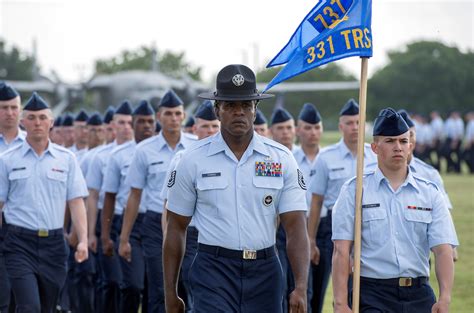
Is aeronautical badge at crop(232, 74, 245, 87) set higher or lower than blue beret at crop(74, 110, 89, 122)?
higher

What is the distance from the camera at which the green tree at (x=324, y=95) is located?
107375mm

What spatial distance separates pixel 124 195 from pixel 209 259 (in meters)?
5.46

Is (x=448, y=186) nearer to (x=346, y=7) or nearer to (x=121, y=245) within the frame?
(x=121, y=245)

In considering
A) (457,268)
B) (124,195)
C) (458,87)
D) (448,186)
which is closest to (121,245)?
(124,195)

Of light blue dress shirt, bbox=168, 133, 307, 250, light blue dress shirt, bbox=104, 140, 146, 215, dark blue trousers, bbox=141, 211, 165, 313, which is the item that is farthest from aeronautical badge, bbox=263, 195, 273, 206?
light blue dress shirt, bbox=104, 140, 146, 215

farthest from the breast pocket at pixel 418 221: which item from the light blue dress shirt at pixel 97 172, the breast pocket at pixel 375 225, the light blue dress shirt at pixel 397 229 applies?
the light blue dress shirt at pixel 97 172

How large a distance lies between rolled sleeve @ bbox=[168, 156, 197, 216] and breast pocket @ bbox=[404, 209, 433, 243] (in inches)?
56.5

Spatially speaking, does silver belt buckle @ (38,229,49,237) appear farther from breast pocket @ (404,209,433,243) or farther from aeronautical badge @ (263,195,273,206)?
breast pocket @ (404,209,433,243)

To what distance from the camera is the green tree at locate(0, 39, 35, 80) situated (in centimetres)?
9450

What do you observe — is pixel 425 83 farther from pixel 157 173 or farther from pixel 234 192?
pixel 234 192

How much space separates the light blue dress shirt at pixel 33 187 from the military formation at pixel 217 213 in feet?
0.04

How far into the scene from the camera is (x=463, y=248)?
18641 mm

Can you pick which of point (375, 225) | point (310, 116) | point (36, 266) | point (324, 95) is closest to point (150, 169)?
point (36, 266)

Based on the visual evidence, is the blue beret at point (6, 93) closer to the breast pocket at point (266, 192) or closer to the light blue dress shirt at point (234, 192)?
the light blue dress shirt at point (234, 192)
